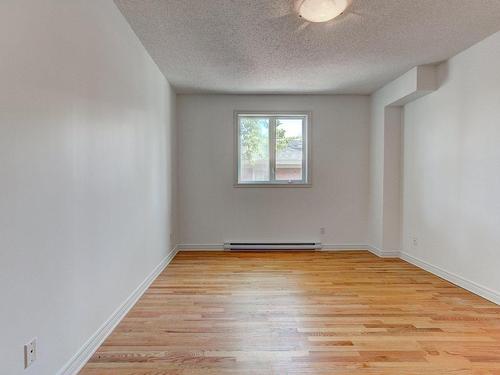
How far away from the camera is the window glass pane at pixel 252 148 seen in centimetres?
523

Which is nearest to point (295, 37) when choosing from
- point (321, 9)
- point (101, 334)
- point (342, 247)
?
point (321, 9)

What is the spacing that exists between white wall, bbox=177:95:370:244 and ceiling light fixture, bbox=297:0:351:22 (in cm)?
255

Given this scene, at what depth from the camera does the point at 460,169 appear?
11.2 feet

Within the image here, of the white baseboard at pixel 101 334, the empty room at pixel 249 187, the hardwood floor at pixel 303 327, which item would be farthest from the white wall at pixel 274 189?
the white baseboard at pixel 101 334

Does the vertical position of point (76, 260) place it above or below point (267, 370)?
above

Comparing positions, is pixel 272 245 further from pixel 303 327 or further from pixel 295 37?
pixel 295 37

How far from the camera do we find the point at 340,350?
209 cm

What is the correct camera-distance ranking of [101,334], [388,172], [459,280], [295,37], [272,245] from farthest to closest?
1. [272,245]
2. [388,172]
3. [459,280]
4. [295,37]
5. [101,334]

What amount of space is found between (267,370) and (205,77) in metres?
3.53

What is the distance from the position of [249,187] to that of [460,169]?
2.88m

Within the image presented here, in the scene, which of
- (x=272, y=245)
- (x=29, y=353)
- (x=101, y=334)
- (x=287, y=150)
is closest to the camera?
(x=29, y=353)

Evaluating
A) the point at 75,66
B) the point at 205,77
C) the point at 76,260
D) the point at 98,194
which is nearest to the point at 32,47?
the point at 75,66

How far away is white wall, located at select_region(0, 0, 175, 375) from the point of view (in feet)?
4.38

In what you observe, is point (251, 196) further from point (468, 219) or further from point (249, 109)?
point (468, 219)
